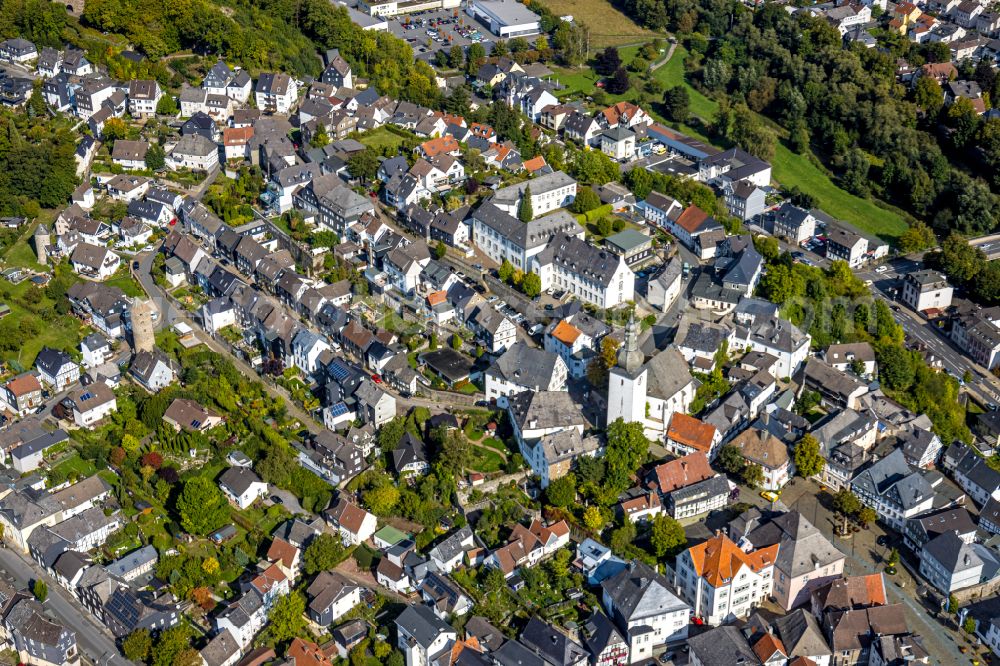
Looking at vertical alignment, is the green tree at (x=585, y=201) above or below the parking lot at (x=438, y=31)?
above

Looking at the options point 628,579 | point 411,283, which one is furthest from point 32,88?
point 628,579

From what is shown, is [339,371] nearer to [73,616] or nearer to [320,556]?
[320,556]

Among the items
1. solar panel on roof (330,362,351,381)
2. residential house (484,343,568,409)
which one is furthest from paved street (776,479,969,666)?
solar panel on roof (330,362,351,381)

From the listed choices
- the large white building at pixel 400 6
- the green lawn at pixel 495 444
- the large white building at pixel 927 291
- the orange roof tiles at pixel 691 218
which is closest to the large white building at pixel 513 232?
the orange roof tiles at pixel 691 218

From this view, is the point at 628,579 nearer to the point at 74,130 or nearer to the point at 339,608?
the point at 339,608

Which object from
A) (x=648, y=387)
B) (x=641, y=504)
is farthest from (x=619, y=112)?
(x=641, y=504)

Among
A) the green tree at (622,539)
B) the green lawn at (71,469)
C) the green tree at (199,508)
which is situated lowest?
the green lawn at (71,469)

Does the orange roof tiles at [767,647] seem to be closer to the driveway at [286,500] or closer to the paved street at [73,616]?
the driveway at [286,500]

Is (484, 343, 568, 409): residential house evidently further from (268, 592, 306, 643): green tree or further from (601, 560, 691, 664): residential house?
(268, 592, 306, 643): green tree
